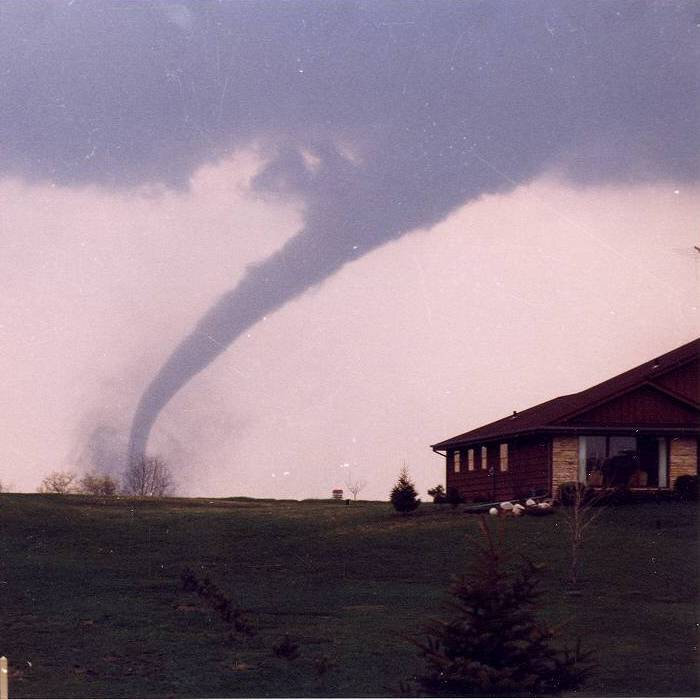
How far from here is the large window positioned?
46094mm

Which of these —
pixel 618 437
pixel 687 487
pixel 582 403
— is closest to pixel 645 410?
pixel 618 437

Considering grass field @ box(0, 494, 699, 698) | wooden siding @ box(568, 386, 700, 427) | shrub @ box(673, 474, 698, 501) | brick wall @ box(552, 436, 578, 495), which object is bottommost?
grass field @ box(0, 494, 699, 698)

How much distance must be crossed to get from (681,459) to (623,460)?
2.55 m

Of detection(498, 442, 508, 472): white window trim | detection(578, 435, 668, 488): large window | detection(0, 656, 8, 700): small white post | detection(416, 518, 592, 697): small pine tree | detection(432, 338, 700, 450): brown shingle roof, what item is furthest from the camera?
detection(498, 442, 508, 472): white window trim

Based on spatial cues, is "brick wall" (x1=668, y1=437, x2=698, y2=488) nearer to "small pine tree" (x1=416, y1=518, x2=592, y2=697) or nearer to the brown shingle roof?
the brown shingle roof

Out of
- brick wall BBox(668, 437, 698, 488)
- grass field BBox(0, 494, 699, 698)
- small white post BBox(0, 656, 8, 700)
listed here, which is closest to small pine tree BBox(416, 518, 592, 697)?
grass field BBox(0, 494, 699, 698)

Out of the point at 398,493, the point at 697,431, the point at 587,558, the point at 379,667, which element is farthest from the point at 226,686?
the point at 697,431

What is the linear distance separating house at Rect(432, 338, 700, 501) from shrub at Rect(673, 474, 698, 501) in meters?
0.67

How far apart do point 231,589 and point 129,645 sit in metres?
7.49

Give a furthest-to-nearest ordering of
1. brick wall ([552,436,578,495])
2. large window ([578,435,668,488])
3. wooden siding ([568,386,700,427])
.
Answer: wooden siding ([568,386,700,427])
large window ([578,435,668,488])
brick wall ([552,436,578,495])

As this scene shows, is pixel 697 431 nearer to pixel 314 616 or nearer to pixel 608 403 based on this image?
pixel 608 403

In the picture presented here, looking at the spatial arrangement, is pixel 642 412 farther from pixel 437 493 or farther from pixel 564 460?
pixel 437 493

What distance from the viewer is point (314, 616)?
1056 inches

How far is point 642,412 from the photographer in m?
47.5
